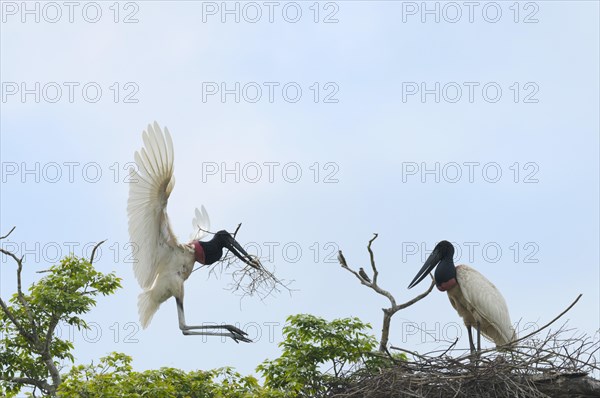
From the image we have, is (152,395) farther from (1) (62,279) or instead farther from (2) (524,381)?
(2) (524,381)

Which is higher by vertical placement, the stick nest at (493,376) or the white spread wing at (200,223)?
the white spread wing at (200,223)

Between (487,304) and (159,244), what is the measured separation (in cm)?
381

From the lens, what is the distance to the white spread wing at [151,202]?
14383 mm

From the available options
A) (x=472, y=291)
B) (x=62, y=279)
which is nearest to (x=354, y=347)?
(x=472, y=291)

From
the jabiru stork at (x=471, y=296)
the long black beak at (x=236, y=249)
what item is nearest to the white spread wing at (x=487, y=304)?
the jabiru stork at (x=471, y=296)

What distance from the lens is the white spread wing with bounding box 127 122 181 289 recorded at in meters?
14.4

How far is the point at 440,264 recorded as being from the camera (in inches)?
615

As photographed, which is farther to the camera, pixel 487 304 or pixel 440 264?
pixel 440 264

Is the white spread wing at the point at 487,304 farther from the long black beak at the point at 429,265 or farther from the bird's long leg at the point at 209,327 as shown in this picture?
the bird's long leg at the point at 209,327

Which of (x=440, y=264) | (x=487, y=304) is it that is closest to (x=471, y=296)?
(x=487, y=304)

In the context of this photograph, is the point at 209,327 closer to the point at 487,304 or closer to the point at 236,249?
the point at 236,249

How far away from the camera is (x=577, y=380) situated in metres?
12.1

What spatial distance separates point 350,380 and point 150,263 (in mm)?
2954

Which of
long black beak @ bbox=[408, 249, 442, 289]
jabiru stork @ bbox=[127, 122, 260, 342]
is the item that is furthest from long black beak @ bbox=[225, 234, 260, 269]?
long black beak @ bbox=[408, 249, 442, 289]
